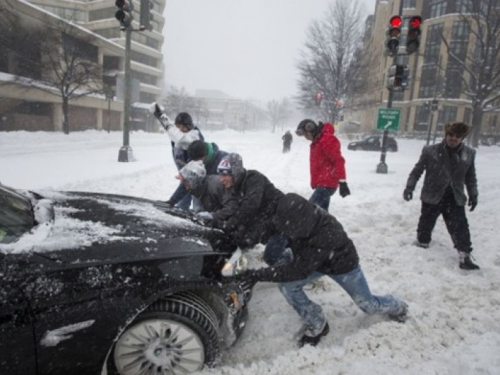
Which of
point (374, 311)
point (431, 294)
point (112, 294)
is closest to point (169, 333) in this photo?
point (112, 294)

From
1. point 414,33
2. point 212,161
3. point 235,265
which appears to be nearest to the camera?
point 235,265

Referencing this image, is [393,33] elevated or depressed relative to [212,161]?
elevated

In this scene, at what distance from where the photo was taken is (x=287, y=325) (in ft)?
9.88

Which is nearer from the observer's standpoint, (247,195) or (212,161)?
(247,195)

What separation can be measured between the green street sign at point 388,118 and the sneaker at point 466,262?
23.4ft

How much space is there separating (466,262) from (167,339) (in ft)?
12.0

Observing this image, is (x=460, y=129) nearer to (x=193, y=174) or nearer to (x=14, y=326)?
(x=193, y=174)

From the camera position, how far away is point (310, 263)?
8.27 feet

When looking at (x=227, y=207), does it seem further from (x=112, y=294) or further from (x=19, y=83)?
(x=19, y=83)

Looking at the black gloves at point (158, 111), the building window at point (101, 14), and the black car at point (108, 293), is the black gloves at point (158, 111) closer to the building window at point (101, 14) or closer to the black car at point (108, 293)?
the black car at point (108, 293)

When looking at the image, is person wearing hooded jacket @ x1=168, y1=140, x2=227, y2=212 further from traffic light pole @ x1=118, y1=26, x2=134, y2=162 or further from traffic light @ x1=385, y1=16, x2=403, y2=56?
traffic light pole @ x1=118, y1=26, x2=134, y2=162

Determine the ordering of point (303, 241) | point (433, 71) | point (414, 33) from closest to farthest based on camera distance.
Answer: point (303, 241), point (414, 33), point (433, 71)

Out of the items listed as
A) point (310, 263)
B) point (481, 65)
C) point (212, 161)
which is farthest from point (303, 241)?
point (481, 65)

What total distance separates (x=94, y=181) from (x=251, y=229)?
6574 mm
